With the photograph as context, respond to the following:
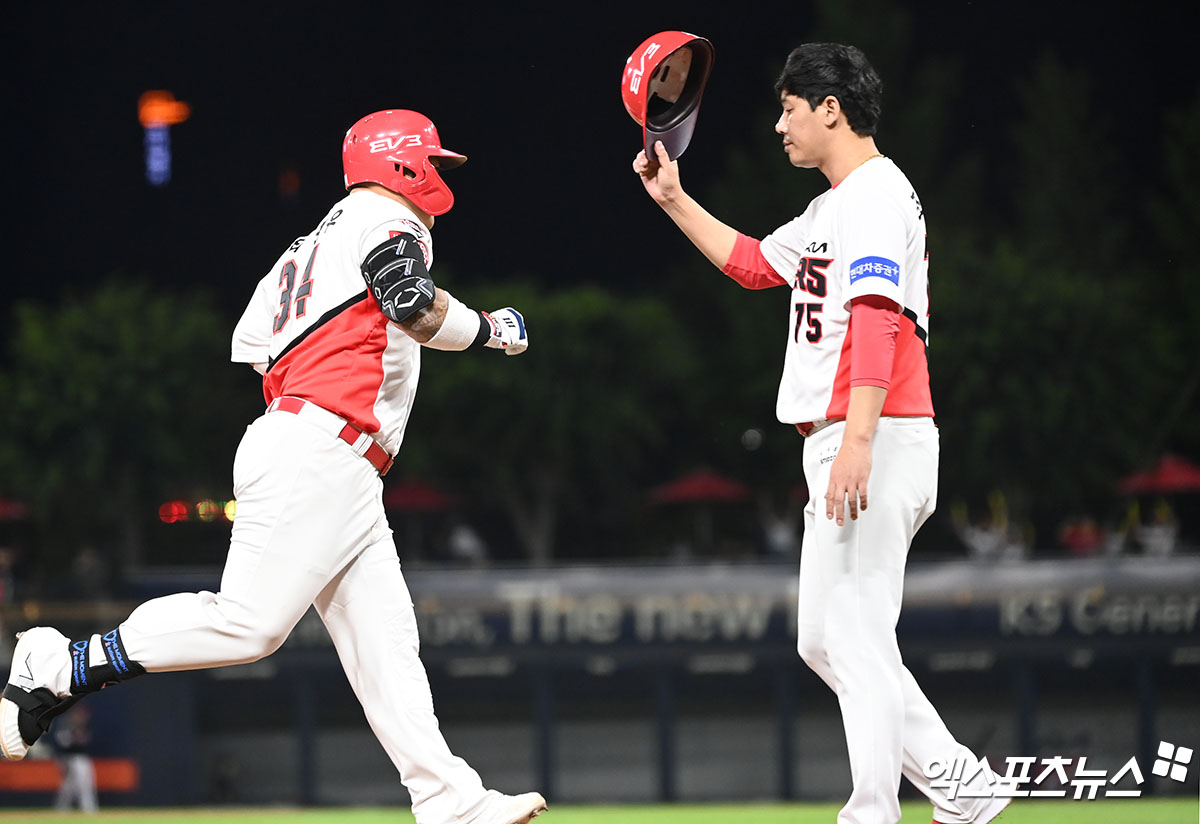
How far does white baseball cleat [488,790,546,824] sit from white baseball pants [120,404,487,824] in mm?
41

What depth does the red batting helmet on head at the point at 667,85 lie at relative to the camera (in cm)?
400

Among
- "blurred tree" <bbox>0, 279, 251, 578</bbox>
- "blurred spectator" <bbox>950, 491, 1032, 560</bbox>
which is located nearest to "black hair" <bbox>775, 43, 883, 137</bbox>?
"blurred spectator" <bbox>950, 491, 1032, 560</bbox>

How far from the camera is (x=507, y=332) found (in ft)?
12.9

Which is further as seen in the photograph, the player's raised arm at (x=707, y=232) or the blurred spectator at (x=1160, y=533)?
the blurred spectator at (x=1160, y=533)

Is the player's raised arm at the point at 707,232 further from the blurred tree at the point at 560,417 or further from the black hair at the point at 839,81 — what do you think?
the blurred tree at the point at 560,417

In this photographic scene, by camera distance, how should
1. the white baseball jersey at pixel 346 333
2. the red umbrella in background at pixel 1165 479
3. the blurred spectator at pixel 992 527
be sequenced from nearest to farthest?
the white baseball jersey at pixel 346 333, the blurred spectator at pixel 992 527, the red umbrella in background at pixel 1165 479

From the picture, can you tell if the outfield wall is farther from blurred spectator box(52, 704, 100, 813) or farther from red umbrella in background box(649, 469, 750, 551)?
red umbrella in background box(649, 469, 750, 551)

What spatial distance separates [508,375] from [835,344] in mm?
30580

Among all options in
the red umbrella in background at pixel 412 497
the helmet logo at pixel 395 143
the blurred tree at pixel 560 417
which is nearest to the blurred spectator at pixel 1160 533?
the blurred tree at pixel 560 417

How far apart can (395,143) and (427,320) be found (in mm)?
669

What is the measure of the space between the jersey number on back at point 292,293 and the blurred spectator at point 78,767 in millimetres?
10389

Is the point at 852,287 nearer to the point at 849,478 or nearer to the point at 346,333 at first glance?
the point at 849,478

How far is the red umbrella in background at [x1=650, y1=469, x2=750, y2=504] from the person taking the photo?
Answer: 3158 cm

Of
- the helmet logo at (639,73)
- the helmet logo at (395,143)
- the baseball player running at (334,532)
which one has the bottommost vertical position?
the baseball player running at (334,532)
